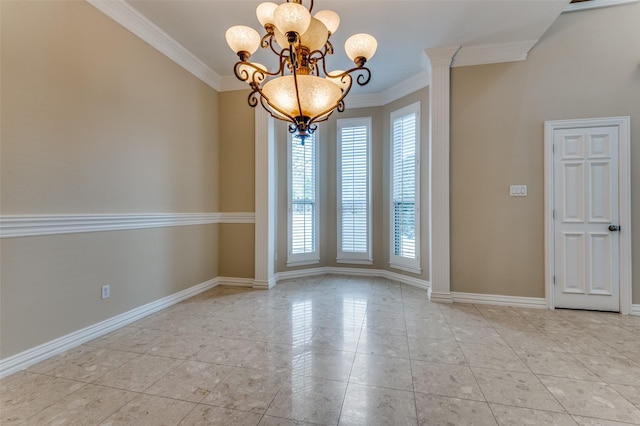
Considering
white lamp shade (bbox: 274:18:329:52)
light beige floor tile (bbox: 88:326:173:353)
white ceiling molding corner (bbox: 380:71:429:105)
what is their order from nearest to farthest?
1. white lamp shade (bbox: 274:18:329:52)
2. light beige floor tile (bbox: 88:326:173:353)
3. white ceiling molding corner (bbox: 380:71:429:105)

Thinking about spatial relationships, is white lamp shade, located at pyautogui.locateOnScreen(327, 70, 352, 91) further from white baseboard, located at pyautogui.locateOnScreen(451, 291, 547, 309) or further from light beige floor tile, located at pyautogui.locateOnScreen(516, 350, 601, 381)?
white baseboard, located at pyautogui.locateOnScreen(451, 291, 547, 309)

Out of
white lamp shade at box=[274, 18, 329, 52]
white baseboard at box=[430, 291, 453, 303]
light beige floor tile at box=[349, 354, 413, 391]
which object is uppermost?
white lamp shade at box=[274, 18, 329, 52]

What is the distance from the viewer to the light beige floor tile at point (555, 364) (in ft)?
5.95

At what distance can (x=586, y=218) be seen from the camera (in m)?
2.96

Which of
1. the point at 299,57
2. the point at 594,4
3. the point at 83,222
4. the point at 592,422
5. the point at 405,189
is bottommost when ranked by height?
the point at 592,422

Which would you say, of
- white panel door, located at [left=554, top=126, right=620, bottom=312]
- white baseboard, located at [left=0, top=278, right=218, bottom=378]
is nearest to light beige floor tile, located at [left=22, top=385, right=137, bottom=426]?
white baseboard, located at [left=0, top=278, right=218, bottom=378]

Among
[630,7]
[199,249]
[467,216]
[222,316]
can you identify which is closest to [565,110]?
[630,7]

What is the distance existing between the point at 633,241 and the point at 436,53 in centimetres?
294

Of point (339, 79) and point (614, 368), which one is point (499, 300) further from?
point (339, 79)

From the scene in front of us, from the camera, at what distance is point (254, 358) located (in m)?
2.01

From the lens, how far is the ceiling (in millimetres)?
2531

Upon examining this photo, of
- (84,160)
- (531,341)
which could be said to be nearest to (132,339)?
(84,160)

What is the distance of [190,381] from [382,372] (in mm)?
1246

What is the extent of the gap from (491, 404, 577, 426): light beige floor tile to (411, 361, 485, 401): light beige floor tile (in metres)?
0.12
